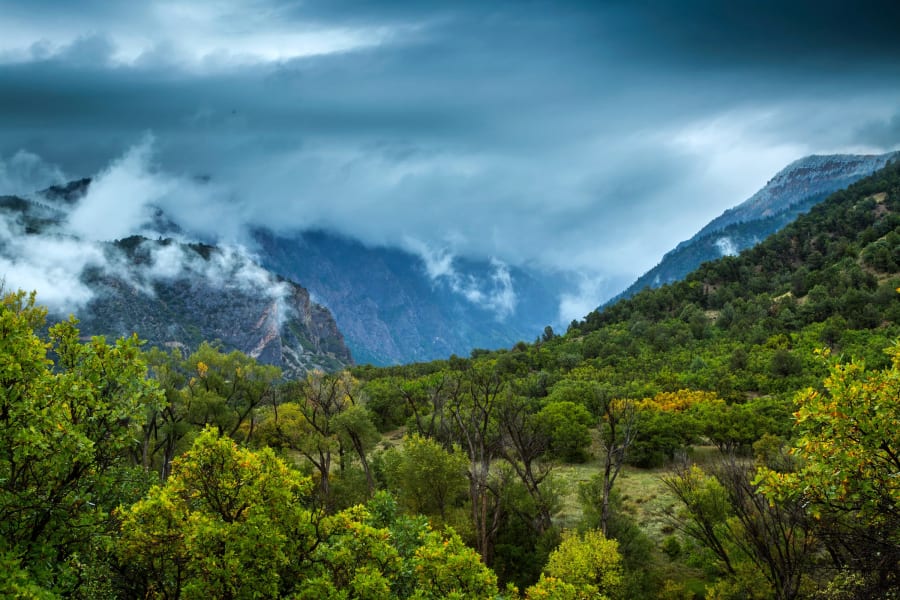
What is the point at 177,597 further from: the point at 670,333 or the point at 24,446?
the point at 670,333

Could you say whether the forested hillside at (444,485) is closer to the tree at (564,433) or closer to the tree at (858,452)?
the tree at (858,452)

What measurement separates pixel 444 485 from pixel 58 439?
1244 inches

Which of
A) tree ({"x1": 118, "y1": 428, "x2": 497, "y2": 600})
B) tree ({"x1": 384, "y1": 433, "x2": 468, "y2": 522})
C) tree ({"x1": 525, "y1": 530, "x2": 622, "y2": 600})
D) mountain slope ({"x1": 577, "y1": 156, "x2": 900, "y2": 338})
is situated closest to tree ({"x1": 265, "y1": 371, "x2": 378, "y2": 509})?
tree ({"x1": 384, "y1": 433, "x2": 468, "y2": 522})

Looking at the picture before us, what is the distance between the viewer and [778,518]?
23812 mm

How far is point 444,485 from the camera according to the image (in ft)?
129

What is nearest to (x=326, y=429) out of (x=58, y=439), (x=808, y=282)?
(x=58, y=439)

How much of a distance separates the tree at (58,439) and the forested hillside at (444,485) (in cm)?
5

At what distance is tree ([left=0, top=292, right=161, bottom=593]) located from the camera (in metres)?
10.1

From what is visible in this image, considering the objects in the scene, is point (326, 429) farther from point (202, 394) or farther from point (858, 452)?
point (858, 452)

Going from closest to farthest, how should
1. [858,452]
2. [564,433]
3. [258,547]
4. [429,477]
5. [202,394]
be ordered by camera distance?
[858,452]
[258,547]
[429,477]
[202,394]
[564,433]

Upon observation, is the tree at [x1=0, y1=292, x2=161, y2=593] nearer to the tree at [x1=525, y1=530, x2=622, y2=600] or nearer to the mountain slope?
the tree at [x1=525, y1=530, x2=622, y2=600]

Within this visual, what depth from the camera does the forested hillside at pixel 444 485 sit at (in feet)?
37.4

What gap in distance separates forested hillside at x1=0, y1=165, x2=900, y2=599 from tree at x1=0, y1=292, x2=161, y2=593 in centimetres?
5

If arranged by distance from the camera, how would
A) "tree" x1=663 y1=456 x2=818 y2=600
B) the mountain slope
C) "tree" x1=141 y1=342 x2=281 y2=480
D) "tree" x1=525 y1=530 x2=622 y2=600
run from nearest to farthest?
"tree" x1=663 y1=456 x2=818 y2=600 → "tree" x1=525 y1=530 x2=622 y2=600 → "tree" x1=141 y1=342 x2=281 y2=480 → the mountain slope
